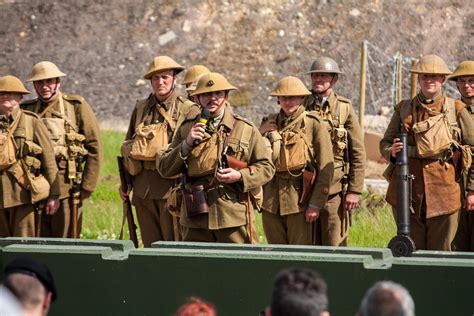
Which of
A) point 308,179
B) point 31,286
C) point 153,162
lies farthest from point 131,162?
point 31,286

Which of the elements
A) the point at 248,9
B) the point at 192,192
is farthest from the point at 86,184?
the point at 248,9

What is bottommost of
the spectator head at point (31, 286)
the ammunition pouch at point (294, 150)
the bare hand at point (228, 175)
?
the spectator head at point (31, 286)

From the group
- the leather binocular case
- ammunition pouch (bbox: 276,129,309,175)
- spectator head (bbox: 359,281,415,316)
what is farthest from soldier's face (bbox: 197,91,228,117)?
spectator head (bbox: 359,281,415,316)

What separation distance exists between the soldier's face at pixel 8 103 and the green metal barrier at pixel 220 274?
10.7ft

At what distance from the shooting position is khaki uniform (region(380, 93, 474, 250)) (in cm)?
1150

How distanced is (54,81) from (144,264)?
4.57 m

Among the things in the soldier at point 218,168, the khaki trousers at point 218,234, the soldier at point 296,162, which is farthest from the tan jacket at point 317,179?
the khaki trousers at point 218,234

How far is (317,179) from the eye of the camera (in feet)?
38.3

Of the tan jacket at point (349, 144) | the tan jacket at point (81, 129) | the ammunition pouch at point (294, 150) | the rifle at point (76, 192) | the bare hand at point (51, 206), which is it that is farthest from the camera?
the rifle at point (76, 192)

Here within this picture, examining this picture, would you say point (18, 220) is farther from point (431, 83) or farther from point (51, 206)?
point (431, 83)

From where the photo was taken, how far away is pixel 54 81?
1287cm

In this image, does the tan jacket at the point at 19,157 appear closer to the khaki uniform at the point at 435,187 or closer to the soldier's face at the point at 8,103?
the soldier's face at the point at 8,103

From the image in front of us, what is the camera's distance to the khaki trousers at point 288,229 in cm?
1182

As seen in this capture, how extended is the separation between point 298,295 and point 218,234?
480 cm
